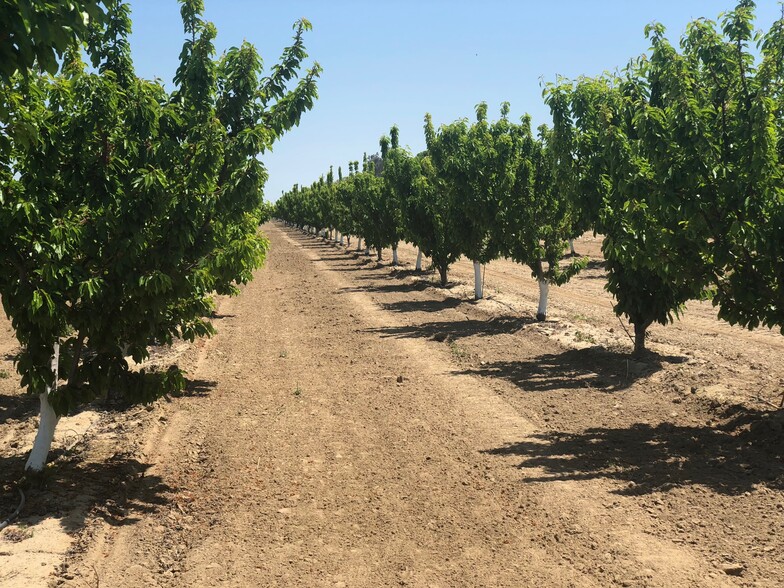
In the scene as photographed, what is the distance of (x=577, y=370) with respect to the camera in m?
15.2

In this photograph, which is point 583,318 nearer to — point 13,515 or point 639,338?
point 639,338

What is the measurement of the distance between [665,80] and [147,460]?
28.8ft

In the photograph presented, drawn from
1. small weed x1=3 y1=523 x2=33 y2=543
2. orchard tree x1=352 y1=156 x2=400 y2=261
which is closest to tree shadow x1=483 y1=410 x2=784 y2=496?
small weed x1=3 y1=523 x2=33 y2=543

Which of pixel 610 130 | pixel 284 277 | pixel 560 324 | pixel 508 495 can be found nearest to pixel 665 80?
pixel 610 130

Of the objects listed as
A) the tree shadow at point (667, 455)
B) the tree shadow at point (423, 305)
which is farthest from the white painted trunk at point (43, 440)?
the tree shadow at point (423, 305)

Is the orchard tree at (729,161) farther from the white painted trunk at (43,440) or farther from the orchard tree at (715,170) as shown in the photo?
the white painted trunk at (43,440)

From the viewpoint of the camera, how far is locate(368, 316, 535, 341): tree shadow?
1994cm

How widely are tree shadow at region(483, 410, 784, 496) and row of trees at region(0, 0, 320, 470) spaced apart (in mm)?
4958

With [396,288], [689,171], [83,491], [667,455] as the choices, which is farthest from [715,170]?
[396,288]

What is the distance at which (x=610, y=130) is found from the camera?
10.5 metres

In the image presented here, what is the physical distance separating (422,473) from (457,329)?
468 inches

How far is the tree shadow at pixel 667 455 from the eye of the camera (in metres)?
8.71

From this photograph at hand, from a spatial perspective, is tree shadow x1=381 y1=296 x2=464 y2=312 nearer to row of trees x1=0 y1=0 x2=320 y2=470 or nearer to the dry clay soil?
the dry clay soil

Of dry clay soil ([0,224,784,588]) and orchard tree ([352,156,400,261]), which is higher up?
orchard tree ([352,156,400,261])
